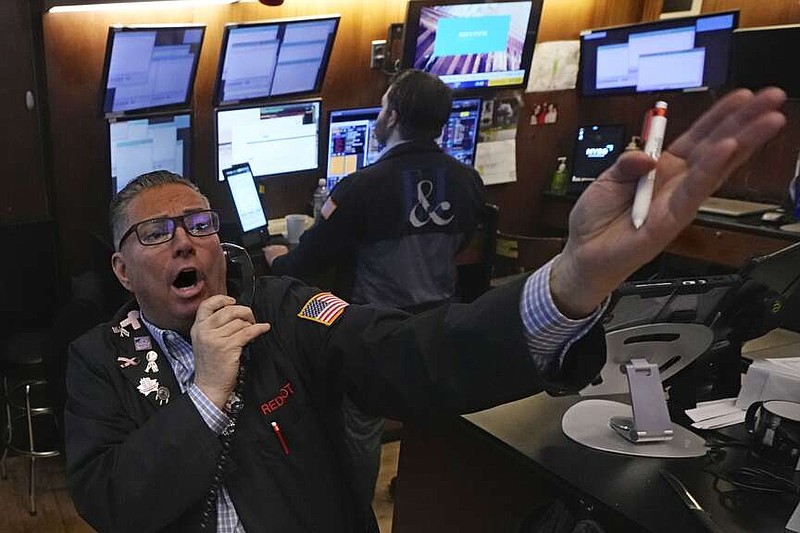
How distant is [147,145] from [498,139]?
2.08m

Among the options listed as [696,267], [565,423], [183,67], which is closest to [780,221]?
[696,267]

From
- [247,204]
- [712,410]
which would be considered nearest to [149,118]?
[247,204]

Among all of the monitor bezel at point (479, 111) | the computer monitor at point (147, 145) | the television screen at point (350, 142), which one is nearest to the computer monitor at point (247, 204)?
the computer monitor at point (147, 145)

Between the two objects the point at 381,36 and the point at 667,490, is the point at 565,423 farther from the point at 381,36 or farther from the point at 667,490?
the point at 381,36

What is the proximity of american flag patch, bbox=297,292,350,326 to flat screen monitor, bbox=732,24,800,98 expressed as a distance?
307 cm

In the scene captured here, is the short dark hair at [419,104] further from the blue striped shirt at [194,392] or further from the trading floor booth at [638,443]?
the blue striped shirt at [194,392]

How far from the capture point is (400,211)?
2688 millimetres

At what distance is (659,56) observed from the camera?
4.21 metres

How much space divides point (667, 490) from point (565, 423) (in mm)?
296

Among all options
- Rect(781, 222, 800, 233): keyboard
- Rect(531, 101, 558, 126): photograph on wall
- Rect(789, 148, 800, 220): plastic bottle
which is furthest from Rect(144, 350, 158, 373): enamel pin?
Rect(531, 101, 558, 126): photograph on wall

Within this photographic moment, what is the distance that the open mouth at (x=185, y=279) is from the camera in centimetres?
144

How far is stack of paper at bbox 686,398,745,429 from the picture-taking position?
1.86m

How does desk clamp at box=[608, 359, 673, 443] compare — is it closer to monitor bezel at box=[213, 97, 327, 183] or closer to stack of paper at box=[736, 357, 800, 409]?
stack of paper at box=[736, 357, 800, 409]

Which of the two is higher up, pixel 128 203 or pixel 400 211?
pixel 128 203
